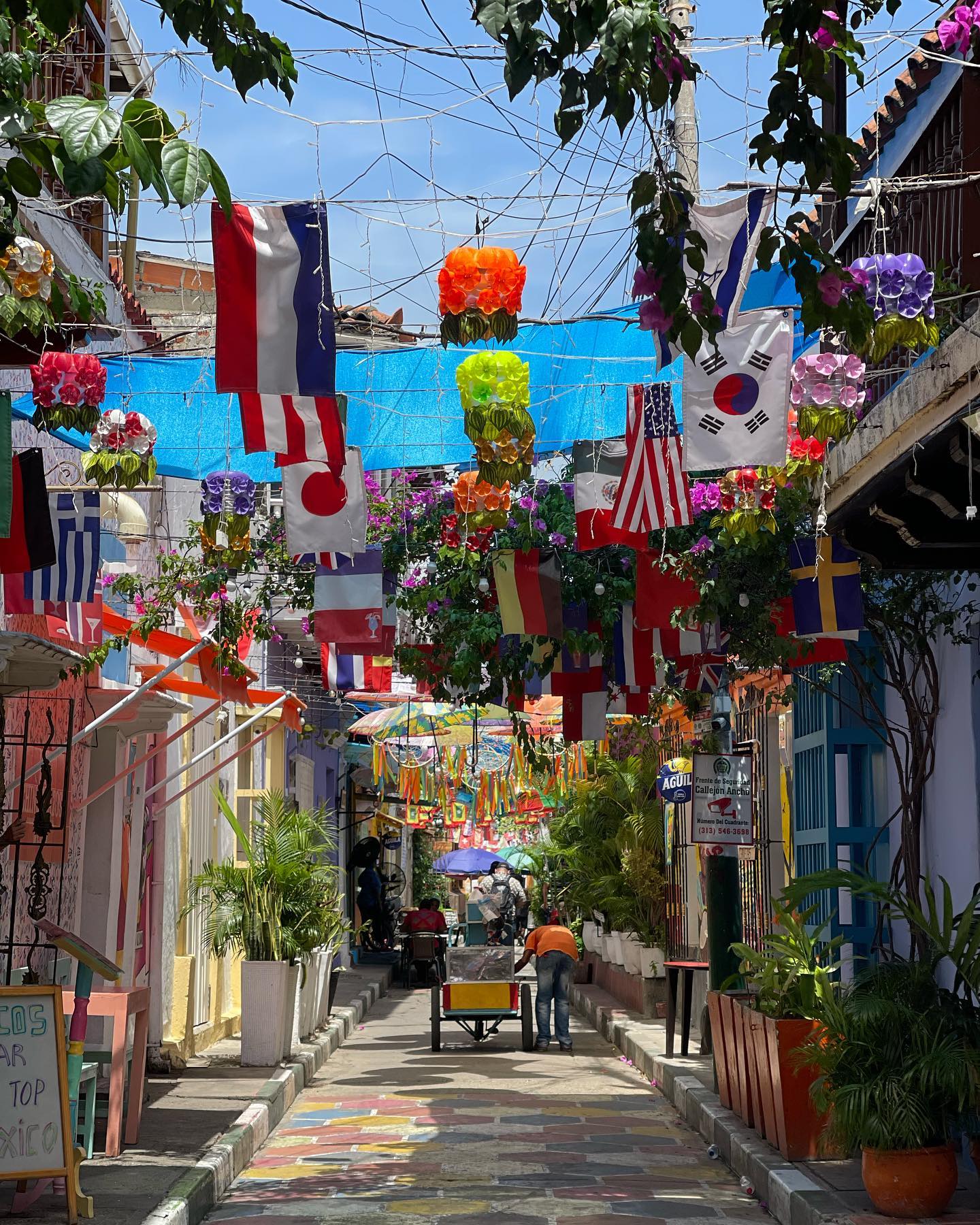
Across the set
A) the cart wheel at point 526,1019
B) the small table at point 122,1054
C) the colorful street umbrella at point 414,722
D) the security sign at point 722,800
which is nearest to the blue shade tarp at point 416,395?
the security sign at point 722,800

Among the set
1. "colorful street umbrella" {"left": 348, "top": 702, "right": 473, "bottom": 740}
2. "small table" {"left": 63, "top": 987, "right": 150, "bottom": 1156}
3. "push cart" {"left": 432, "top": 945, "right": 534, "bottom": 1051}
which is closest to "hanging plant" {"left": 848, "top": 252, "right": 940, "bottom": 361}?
"small table" {"left": 63, "top": 987, "right": 150, "bottom": 1156}

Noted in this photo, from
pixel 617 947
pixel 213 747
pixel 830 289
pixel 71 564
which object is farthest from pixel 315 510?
pixel 617 947

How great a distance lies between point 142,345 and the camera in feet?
56.3

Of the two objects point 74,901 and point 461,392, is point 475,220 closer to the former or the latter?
point 461,392

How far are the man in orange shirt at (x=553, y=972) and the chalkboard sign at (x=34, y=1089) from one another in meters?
11.1

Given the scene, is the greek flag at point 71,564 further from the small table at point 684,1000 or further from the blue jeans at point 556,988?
the blue jeans at point 556,988

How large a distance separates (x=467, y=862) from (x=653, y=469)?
98.7 feet

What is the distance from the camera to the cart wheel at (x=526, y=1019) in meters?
19.5

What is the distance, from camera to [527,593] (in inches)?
549

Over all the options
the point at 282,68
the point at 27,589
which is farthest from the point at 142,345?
the point at 282,68

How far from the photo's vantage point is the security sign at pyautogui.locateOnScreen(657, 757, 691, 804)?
19484 millimetres

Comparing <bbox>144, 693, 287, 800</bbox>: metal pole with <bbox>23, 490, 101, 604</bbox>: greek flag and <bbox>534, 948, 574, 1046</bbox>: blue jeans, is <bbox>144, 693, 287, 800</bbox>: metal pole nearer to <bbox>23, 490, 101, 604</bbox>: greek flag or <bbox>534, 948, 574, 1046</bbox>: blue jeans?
<bbox>23, 490, 101, 604</bbox>: greek flag

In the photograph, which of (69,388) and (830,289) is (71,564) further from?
(830,289)

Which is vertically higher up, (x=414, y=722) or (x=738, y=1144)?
(x=414, y=722)
